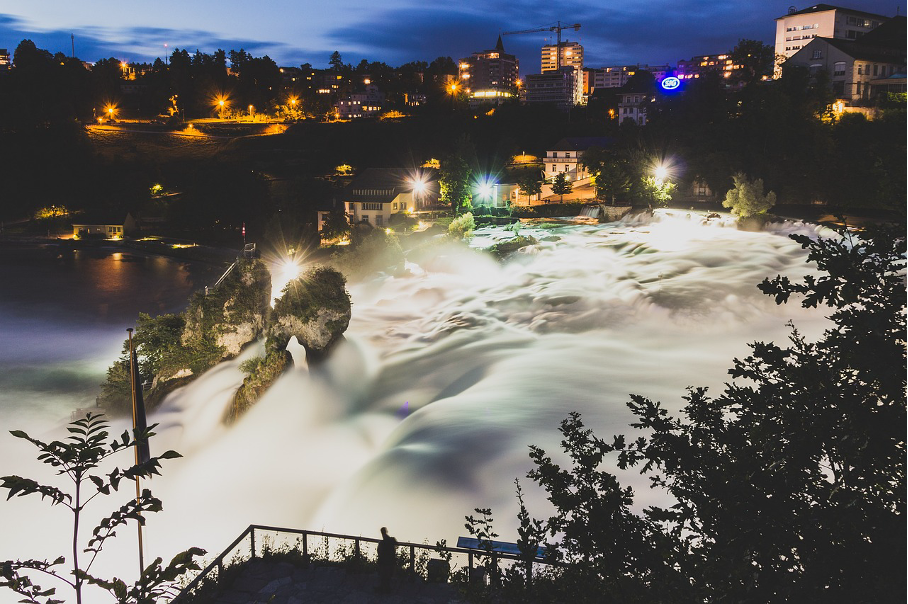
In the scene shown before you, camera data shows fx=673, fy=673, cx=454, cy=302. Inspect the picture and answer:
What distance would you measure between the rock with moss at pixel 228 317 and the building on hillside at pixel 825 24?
56568 millimetres

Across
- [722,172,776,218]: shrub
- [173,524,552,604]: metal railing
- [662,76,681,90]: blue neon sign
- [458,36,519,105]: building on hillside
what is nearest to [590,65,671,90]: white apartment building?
[458,36,519,105]: building on hillside

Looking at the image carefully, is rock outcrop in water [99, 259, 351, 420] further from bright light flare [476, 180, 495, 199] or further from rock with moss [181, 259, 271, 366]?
bright light flare [476, 180, 495, 199]

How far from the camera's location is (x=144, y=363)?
25.3 meters

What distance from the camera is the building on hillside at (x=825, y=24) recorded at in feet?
200

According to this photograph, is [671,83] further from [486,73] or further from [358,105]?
[486,73]

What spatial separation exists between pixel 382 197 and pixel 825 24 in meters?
43.3

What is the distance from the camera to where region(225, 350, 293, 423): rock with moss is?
879 inches

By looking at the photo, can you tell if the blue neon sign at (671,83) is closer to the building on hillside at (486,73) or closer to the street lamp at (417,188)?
the street lamp at (417,188)

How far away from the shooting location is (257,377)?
23062 mm

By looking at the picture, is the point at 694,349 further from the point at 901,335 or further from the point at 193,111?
the point at 193,111

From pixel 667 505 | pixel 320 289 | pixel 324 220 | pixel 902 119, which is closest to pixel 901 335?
pixel 902 119

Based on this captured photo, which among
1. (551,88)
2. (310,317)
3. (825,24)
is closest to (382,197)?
(310,317)

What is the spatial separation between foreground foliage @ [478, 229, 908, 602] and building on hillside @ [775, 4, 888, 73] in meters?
66.0

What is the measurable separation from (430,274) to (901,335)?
37.0 m
